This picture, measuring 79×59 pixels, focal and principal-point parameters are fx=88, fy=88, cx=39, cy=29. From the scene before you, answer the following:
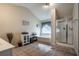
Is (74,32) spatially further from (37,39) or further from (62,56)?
(37,39)

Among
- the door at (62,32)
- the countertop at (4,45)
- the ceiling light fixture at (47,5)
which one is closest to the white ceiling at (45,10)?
the ceiling light fixture at (47,5)

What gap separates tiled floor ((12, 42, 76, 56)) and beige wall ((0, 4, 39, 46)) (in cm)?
25

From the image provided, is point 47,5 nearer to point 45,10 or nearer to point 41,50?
point 45,10

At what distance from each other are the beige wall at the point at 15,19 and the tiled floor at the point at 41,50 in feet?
0.82

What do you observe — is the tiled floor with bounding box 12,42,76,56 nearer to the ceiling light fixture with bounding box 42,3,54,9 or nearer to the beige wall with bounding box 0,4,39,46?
the beige wall with bounding box 0,4,39,46

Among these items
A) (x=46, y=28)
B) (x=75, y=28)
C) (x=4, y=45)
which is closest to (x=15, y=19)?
(x=4, y=45)


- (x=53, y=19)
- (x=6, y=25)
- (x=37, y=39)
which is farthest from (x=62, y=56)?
(x=6, y=25)

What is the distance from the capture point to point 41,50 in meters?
1.50

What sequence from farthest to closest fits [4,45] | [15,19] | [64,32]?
1. [64,32]
2. [15,19]
3. [4,45]

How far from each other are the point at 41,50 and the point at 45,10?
0.69 metres

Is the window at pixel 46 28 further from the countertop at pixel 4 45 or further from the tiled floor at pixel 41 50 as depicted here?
the countertop at pixel 4 45

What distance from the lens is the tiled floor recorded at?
1415 mm

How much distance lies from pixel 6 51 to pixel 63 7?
44.4 inches

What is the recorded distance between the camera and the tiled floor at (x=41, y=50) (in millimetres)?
1415
